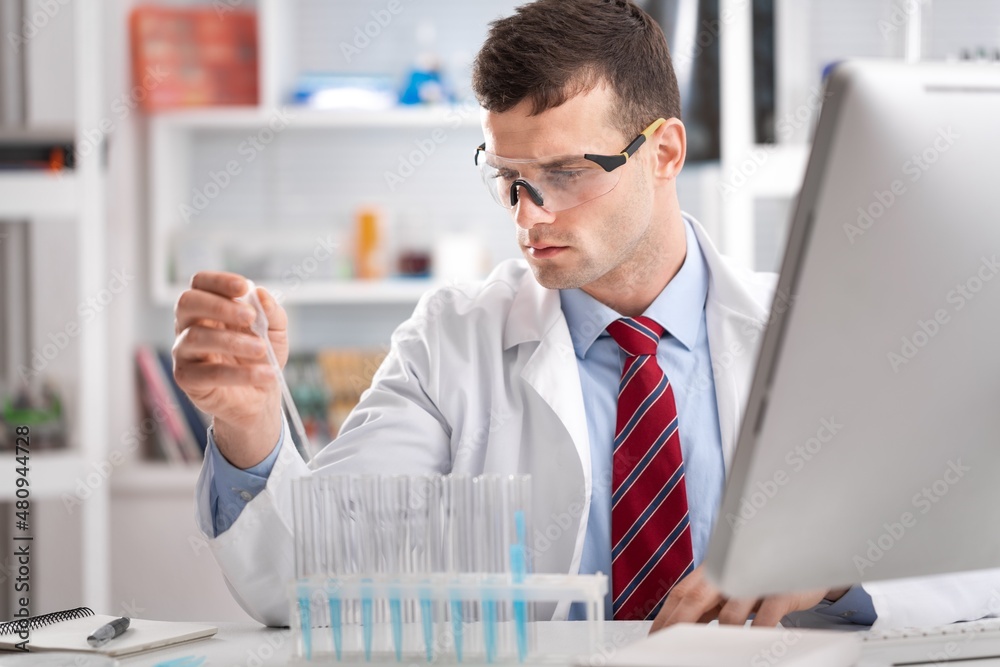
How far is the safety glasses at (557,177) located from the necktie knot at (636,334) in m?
0.20

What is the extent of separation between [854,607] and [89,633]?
0.87 m

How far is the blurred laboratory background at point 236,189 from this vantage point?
9.23ft

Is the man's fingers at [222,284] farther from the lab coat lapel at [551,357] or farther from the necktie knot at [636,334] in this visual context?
the necktie knot at [636,334]

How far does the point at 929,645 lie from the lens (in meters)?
0.99

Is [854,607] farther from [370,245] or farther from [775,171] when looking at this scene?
[370,245]

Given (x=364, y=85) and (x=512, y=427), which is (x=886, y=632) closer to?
(x=512, y=427)

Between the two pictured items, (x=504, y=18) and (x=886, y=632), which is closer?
(x=886, y=632)

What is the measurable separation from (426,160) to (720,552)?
112 inches

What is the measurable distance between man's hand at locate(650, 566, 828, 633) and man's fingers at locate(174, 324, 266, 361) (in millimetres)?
530

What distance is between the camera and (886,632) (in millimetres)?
1016

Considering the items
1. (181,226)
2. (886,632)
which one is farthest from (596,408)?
(181,226)

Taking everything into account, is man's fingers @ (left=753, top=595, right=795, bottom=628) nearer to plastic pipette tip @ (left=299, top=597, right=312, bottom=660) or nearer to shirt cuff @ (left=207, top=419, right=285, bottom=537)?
plastic pipette tip @ (left=299, top=597, right=312, bottom=660)

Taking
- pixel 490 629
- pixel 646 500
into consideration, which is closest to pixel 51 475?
pixel 646 500

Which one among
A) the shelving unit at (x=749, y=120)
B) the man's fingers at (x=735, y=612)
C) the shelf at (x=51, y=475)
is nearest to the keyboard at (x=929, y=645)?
the man's fingers at (x=735, y=612)
